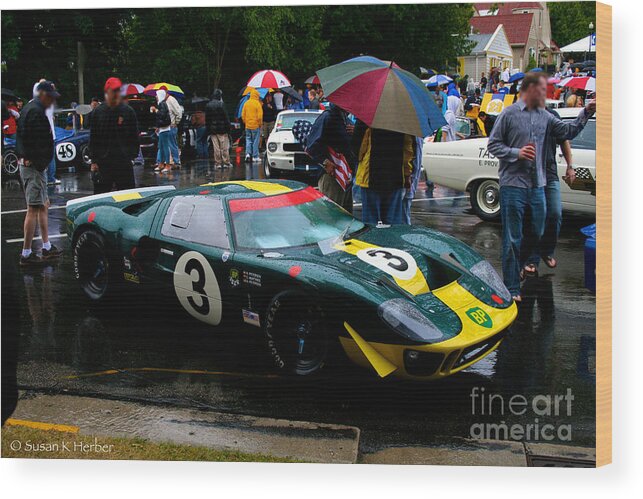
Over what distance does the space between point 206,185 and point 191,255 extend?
1.77ft

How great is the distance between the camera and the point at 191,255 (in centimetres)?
493

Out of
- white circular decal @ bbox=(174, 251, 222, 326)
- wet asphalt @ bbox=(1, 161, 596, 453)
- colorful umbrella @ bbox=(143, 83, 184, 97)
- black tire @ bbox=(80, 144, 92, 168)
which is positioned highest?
colorful umbrella @ bbox=(143, 83, 184, 97)

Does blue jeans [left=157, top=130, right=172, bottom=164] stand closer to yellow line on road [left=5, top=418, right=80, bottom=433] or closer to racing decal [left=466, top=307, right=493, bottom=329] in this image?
yellow line on road [left=5, top=418, right=80, bottom=433]

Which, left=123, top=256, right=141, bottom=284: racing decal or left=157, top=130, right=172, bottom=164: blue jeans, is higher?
left=157, top=130, right=172, bottom=164: blue jeans

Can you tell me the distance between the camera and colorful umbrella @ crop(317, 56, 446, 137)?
4695 mm

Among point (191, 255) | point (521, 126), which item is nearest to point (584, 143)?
point (521, 126)

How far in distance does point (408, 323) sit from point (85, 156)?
2356 millimetres

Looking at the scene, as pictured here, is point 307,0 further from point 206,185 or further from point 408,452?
point 408,452

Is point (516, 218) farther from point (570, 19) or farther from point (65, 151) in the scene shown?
point (65, 151)

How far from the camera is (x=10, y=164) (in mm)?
5207

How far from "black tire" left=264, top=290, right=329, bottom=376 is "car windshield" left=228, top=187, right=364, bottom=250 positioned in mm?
→ 405

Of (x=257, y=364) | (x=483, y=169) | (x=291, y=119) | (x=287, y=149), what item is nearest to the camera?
(x=257, y=364)

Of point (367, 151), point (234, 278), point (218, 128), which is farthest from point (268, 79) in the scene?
point (234, 278)

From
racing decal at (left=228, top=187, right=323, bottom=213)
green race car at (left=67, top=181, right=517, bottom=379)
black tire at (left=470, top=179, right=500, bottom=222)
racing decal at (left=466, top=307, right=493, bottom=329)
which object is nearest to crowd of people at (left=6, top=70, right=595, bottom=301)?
green race car at (left=67, top=181, right=517, bottom=379)
